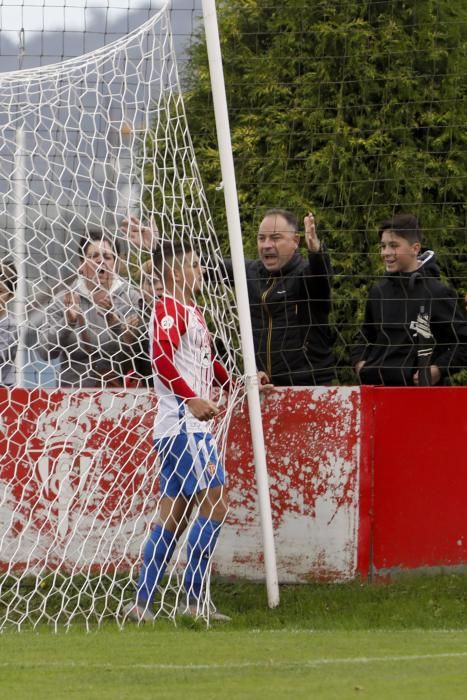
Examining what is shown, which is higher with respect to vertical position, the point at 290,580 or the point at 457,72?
the point at 457,72

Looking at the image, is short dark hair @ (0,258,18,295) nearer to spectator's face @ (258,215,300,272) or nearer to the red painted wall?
spectator's face @ (258,215,300,272)

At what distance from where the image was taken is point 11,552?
896cm

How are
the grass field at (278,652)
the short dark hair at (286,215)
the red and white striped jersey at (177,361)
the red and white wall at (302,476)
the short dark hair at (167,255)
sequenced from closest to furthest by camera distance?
the grass field at (278,652) < the red and white striped jersey at (177,361) < the short dark hair at (167,255) < the red and white wall at (302,476) < the short dark hair at (286,215)

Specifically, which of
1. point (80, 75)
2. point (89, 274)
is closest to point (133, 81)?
point (80, 75)

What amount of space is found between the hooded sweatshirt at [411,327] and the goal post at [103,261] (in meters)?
0.91

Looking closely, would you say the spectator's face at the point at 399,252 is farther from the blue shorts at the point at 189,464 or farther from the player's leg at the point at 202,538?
the player's leg at the point at 202,538

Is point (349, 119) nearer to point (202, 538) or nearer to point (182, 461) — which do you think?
point (182, 461)

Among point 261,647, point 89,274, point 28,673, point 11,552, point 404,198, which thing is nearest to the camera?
point 28,673

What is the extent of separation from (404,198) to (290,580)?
2677 millimetres

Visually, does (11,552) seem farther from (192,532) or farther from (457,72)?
(457,72)

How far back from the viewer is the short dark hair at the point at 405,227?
8.90 meters

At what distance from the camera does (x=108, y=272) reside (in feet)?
26.8

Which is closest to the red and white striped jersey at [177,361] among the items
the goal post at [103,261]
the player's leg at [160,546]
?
the goal post at [103,261]

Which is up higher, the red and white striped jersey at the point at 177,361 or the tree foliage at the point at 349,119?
the tree foliage at the point at 349,119
